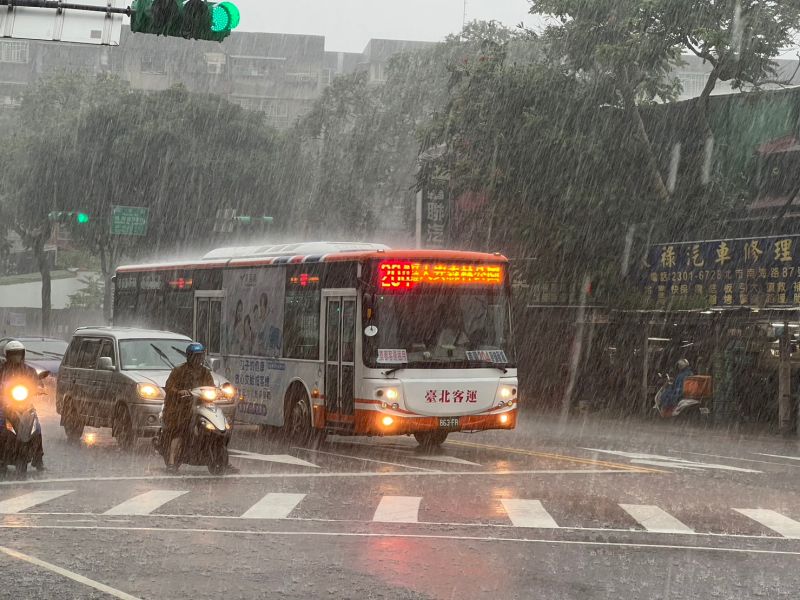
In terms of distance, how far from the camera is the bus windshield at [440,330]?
1812 cm

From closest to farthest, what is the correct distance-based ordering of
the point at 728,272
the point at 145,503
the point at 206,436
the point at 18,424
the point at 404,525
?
the point at 404,525
the point at 145,503
the point at 18,424
the point at 206,436
the point at 728,272

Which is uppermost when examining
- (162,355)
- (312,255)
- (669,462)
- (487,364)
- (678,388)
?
(312,255)

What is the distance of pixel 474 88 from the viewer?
3222 cm

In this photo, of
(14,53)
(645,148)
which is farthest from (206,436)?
(14,53)

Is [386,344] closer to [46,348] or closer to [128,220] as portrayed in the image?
[46,348]

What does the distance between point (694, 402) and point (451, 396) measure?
1097 cm

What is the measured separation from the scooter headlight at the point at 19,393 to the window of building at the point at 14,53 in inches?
4590

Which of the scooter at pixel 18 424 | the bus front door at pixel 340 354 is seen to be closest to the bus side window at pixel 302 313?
the bus front door at pixel 340 354

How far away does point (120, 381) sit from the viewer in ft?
61.9

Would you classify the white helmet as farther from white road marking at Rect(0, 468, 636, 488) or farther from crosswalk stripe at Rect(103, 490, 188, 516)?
crosswalk stripe at Rect(103, 490, 188, 516)

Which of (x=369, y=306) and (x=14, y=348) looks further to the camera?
(x=369, y=306)

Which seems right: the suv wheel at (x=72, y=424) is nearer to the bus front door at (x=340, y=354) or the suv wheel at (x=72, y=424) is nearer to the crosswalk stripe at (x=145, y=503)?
the bus front door at (x=340, y=354)

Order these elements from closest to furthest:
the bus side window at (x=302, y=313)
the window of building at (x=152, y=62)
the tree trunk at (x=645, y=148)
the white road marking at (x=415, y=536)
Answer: the white road marking at (x=415, y=536), the bus side window at (x=302, y=313), the tree trunk at (x=645, y=148), the window of building at (x=152, y=62)

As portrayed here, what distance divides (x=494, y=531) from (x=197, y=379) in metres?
5.77
